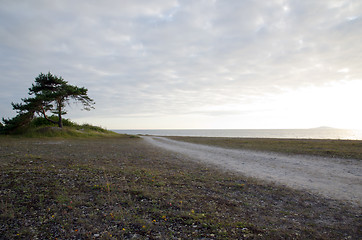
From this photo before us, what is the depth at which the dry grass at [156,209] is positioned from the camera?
17.2ft

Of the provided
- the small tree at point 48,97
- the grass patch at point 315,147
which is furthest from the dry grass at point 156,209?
the small tree at point 48,97

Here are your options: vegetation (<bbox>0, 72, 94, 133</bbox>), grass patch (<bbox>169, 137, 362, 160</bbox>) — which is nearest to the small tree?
vegetation (<bbox>0, 72, 94, 133</bbox>)

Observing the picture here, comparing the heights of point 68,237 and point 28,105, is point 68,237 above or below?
below

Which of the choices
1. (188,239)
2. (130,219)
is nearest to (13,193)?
(130,219)

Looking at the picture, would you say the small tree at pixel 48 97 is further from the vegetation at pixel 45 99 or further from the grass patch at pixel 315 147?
the grass patch at pixel 315 147

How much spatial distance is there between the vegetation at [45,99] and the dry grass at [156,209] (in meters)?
33.2

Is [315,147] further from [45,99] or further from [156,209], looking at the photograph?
[45,99]

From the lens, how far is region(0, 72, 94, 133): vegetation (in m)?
37.0

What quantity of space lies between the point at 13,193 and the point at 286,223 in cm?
938

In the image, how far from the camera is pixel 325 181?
10.7 m

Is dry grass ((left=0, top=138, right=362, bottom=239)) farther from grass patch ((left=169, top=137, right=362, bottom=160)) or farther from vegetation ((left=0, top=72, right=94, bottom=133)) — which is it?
vegetation ((left=0, top=72, right=94, bottom=133))

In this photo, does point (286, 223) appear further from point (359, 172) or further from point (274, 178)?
point (359, 172)

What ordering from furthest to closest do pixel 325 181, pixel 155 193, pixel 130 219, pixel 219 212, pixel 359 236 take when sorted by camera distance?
1. pixel 325 181
2. pixel 155 193
3. pixel 219 212
4. pixel 130 219
5. pixel 359 236

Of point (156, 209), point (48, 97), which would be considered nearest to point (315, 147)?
point (156, 209)
